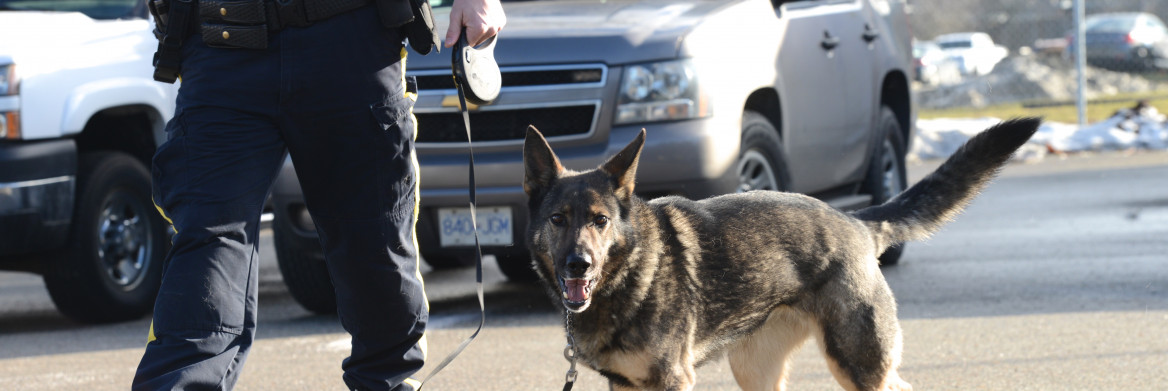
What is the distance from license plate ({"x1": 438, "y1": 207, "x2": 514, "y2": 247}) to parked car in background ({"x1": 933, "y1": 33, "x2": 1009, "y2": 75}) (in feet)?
129

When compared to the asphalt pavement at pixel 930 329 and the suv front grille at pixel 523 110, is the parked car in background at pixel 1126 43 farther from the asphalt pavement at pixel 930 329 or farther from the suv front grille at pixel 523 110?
the suv front grille at pixel 523 110

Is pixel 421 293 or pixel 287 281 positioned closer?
pixel 421 293

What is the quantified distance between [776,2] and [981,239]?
2.88 metres

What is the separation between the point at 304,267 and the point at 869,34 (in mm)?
3630

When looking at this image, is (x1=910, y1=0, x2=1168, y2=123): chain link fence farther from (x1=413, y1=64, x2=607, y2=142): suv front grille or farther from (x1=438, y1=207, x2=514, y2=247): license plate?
(x1=438, y1=207, x2=514, y2=247): license plate

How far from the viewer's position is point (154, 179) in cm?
322

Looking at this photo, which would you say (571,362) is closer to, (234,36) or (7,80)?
(234,36)

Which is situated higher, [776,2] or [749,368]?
[776,2]

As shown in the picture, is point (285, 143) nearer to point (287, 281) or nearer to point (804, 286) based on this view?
point (804, 286)

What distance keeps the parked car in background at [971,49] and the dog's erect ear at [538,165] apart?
41.0 meters

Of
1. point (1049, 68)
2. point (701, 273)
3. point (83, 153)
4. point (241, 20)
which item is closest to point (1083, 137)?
point (1049, 68)

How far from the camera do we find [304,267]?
6.42 m

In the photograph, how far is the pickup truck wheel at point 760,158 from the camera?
6219 mm

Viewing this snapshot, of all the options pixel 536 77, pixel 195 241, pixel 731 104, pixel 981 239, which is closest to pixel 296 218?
pixel 536 77
